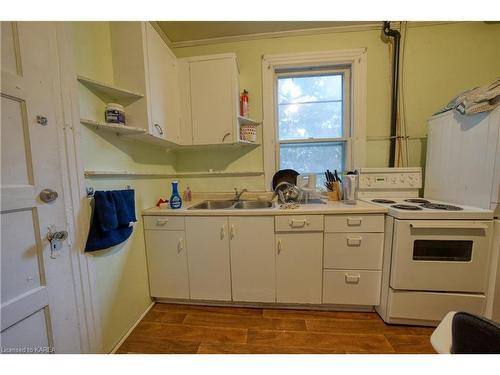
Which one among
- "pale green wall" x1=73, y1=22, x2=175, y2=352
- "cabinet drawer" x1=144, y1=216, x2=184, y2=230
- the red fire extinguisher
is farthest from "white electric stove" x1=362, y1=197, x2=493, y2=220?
"pale green wall" x1=73, y1=22, x2=175, y2=352

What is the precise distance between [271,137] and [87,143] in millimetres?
1504

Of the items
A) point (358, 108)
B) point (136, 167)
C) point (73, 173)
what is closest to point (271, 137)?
point (358, 108)

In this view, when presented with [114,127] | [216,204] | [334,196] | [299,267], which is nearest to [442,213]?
[334,196]

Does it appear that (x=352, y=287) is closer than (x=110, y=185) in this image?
No

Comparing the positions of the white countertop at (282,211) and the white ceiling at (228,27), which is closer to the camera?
the white countertop at (282,211)

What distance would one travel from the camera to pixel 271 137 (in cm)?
195

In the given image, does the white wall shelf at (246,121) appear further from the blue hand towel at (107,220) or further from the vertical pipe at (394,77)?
the vertical pipe at (394,77)

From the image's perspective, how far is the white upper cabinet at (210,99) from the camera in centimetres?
170

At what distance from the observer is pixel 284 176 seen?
1.96 m

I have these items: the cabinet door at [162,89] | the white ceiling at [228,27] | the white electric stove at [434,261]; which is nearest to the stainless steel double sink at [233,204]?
the cabinet door at [162,89]

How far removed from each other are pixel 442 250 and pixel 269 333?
52.7 inches

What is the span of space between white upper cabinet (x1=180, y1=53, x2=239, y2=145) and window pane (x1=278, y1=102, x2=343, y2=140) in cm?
59

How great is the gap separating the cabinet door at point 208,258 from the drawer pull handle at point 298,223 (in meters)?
0.51

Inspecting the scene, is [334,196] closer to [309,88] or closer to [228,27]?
[309,88]
